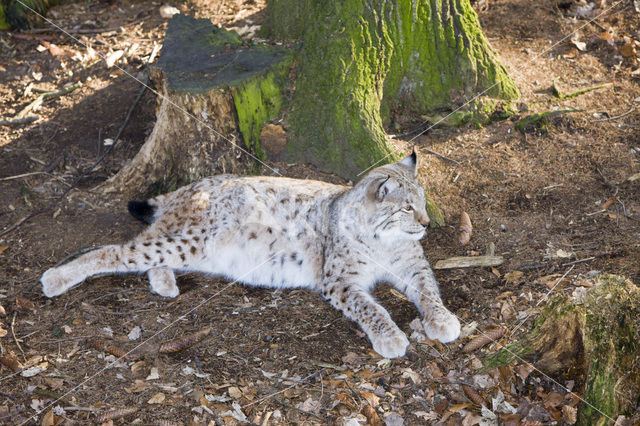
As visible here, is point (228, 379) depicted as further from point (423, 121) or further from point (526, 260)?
point (423, 121)

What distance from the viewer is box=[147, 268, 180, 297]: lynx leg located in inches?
159

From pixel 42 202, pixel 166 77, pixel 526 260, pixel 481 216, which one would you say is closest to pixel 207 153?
pixel 166 77

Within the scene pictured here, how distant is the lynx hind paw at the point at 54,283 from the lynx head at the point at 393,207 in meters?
2.01

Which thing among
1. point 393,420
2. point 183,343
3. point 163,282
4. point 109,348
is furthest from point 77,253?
point 393,420

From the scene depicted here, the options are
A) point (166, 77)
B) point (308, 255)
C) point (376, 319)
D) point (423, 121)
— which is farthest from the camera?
point (423, 121)

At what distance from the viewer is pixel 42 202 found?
4832 millimetres

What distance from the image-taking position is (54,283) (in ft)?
13.0

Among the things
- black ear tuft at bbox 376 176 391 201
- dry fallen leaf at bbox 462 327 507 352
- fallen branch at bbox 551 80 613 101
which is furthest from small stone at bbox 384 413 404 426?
fallen branch at bbox 551 80 613 101

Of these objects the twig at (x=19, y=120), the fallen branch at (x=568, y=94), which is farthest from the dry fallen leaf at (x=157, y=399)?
the fallen branch at (x=568, y=94)

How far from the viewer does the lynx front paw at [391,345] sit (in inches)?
134

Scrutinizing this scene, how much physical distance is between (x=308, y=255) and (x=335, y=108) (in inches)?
49.5

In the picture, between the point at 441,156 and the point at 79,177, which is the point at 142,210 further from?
the point at 441,156

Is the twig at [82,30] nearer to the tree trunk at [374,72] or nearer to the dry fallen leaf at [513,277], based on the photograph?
the tree trunk at [374,72]

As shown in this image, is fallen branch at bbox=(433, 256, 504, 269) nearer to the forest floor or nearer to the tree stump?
the forest floor
